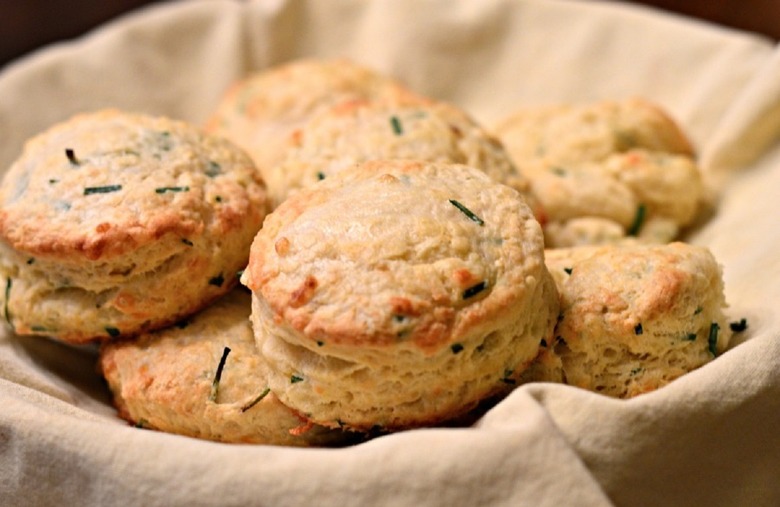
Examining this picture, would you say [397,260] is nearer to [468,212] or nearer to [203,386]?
[468,212]

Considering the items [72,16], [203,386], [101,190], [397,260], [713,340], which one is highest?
[397,260]

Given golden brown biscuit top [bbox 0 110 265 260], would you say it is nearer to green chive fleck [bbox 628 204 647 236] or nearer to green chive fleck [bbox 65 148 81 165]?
green chive fleck [bbox 65 148 81 165]

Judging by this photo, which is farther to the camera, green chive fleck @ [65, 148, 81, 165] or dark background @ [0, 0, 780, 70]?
dark background @ [0, 0, 780, 70]

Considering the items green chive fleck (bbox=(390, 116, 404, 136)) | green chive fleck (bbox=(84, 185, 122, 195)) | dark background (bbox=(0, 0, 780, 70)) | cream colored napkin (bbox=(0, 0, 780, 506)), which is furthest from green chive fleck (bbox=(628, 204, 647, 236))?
dark background (bbox=(0, 0, 780, 70))

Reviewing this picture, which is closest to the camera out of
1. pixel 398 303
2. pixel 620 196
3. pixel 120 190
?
pixel 398 303

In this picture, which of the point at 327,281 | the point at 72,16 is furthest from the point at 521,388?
the point at 72,16
